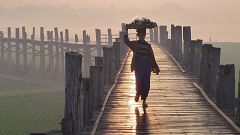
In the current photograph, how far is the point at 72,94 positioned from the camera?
247 inches

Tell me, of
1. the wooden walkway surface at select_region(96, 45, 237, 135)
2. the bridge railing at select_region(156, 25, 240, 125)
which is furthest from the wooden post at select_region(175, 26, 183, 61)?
the wooden walkway surface at select_region(96, 45, 237, 135)

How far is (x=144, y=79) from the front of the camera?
7988 millimetres

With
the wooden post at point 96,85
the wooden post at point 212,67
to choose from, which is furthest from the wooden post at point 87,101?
the wooden post at point 212,67

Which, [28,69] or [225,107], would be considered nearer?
[225,107]

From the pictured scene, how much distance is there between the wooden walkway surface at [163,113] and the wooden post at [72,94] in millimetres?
480

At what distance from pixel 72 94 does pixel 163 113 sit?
2.06m

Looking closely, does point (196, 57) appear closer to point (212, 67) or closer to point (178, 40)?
point (212, 67)

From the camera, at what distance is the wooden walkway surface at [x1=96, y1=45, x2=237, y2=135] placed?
6695 mm

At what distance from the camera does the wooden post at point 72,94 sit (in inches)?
244

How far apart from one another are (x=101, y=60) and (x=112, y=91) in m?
0.69

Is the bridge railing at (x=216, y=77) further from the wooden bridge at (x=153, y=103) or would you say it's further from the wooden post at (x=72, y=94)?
the wooden post at (x=72, y=94)

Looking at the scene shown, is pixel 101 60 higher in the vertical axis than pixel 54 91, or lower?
higher

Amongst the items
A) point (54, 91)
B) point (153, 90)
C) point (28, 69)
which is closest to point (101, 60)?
point (153, 90)

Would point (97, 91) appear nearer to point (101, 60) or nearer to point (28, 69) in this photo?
point (101, 60)
